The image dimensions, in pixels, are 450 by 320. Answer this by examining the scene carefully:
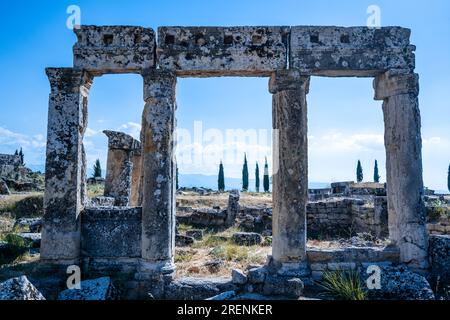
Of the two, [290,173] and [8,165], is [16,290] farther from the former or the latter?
[8,165]

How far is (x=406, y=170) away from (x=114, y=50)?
21.3 feet

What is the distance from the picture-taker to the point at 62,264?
24.2ft

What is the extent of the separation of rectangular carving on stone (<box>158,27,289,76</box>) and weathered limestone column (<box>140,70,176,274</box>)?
475mm

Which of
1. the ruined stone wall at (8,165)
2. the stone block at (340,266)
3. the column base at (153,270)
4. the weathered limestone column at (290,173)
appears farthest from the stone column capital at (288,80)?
the ruined stone wall at (8,165)

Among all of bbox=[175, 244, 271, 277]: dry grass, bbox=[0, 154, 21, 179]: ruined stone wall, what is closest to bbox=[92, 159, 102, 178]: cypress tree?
bbox=[0, 154, 21, 179]: ruined stone wall

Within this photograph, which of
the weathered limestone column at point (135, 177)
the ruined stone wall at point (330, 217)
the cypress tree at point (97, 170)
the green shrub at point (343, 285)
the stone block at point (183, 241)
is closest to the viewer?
the green shrub at point (343, 285)

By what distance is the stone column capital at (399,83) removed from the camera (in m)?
7.59

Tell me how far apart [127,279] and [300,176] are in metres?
3.99

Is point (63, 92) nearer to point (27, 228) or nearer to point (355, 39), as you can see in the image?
point (355, 39)

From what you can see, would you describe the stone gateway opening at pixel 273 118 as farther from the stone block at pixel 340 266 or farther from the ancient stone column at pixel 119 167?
the ancient stone column at pixel 119 167

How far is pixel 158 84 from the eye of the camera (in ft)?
24.9

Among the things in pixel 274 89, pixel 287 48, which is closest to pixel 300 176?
pixel 274 89

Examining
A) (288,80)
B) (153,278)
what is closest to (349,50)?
(288,80)

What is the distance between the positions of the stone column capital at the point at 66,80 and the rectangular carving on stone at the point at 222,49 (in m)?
1.73
